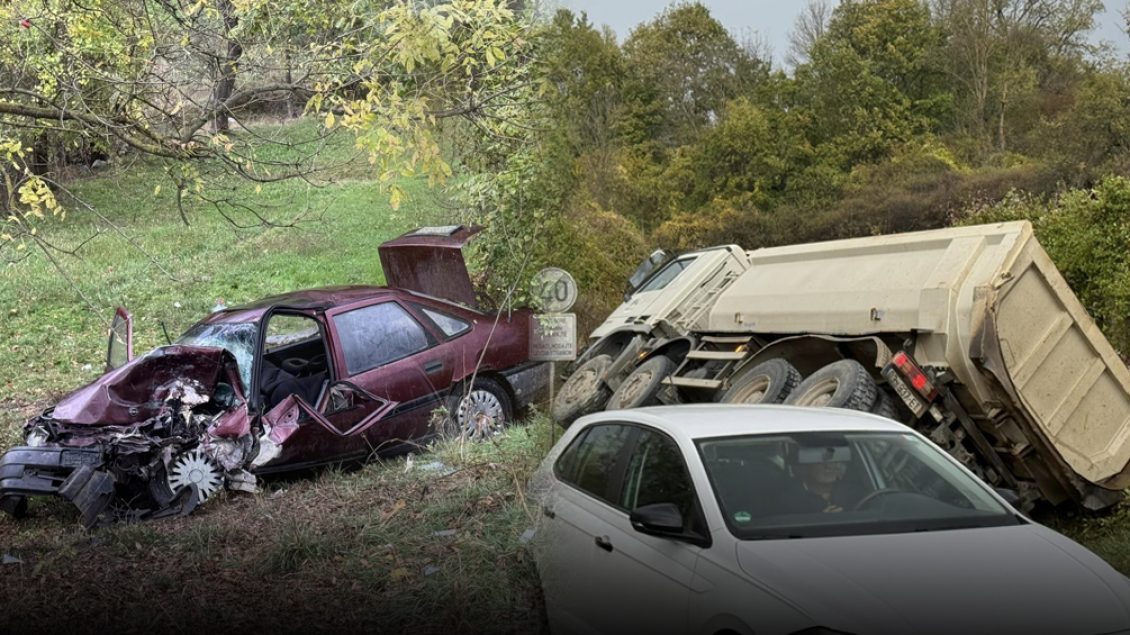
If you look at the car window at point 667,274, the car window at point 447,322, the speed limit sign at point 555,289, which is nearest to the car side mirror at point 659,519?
the speed limit sign at point 555,289

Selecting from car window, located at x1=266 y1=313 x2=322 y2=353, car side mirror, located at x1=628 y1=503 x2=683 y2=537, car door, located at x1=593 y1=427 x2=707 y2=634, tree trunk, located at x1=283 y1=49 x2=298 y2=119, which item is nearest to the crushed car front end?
car window, located at x1=266 y1=313 x2=322 y2=353

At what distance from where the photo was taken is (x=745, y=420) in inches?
166

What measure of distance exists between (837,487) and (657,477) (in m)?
0.69

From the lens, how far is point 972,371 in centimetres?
618

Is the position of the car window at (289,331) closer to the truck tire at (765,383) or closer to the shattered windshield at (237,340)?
the shattered windshield at (237,340)

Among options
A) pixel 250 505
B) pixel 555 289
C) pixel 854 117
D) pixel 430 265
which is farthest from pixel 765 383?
pixel 250 505

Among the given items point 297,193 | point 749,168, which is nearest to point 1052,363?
point 749,168

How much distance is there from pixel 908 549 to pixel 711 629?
2.45ft

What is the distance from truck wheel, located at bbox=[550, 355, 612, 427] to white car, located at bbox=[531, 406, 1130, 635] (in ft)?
11.9

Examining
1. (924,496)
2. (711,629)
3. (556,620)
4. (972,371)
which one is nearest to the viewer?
(711,629)

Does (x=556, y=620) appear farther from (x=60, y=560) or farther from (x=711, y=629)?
(x=60, y=560)

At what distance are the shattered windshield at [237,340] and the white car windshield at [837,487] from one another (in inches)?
196

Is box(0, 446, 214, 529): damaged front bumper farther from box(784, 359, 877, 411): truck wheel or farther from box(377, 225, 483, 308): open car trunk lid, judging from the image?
box(784, 359, 877, 411): truck wheel

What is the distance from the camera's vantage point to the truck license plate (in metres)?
6.25
